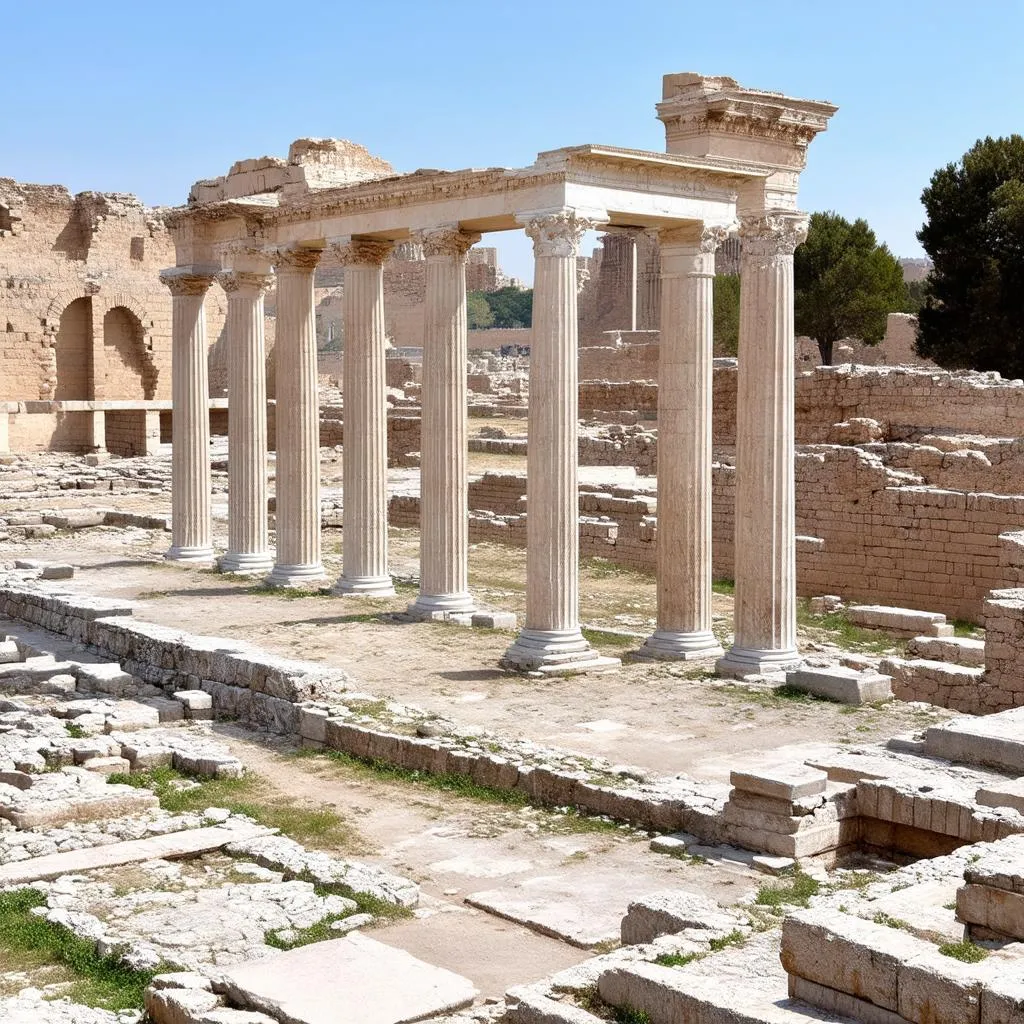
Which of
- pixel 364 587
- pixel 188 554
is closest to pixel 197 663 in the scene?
pixel 364 587

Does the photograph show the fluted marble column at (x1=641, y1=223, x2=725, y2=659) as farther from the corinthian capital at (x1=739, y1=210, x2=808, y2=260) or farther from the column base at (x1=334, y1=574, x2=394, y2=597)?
the column base at (x1=334, y1=574, x2=394, y2=597)

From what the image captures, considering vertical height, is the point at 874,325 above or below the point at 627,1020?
above

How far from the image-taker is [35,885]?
9.75 m

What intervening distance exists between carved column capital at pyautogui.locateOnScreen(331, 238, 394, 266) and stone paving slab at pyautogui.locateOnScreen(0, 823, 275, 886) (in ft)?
34.2

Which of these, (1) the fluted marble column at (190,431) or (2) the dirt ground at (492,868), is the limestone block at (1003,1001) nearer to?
(2) the dirt ground at (492,868)

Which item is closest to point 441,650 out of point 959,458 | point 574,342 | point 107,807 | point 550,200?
point 574,342

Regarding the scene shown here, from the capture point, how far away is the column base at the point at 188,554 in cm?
2431

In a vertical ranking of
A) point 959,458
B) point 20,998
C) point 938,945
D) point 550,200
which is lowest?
point 20,998

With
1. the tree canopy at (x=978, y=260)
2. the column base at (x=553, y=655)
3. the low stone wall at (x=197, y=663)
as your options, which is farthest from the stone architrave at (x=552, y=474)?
the tree canopy at (x=978, y=260)

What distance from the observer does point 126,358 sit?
48531 millimetres

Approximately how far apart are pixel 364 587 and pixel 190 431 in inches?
214

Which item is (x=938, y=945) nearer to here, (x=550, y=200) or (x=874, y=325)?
(x=550, y=200)

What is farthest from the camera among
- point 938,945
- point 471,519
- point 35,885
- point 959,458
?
point 471,519

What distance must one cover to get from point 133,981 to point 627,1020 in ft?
9.14
